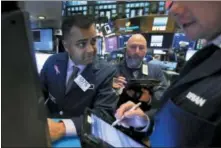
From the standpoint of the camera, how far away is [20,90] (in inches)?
14.7

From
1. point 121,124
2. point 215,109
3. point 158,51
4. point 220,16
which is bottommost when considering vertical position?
point 158,51

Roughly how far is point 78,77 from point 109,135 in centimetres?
83

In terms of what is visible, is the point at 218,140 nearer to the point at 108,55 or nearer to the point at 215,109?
the point at 215,109

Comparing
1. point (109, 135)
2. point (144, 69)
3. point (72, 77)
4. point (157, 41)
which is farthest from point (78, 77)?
point (157, 41)

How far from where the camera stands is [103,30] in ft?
12.4

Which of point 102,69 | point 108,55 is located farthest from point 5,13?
point 108,55

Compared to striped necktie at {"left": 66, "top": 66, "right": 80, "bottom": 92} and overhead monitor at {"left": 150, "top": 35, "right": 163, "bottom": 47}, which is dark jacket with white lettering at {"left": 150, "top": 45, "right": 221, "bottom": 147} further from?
overhead monitor at {"left": 150, "top": 35, "right": 163, "bottom": 47}

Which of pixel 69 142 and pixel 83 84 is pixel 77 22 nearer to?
pixel 83 84

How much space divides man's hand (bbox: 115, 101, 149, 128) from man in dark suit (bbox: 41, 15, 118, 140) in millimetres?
422

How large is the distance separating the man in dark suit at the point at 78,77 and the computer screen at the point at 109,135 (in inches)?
22.9

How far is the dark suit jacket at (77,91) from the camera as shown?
1335 mm

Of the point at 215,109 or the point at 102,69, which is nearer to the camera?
A: the point at 215,109

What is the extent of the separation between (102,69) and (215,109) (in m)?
0.94

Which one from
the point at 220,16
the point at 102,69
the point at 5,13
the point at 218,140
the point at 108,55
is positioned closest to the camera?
the point at 5,13
